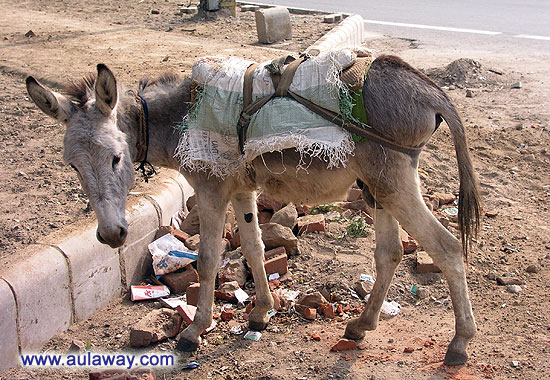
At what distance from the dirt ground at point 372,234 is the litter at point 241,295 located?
164 mm

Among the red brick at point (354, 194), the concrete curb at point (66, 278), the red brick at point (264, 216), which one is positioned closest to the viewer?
the concrete curb at point (66, 278)

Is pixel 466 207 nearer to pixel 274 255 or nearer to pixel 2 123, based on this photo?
pixel 274 255

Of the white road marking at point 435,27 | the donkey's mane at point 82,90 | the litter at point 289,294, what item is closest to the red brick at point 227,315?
the litter at point 289,294

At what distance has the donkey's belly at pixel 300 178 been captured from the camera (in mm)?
3844

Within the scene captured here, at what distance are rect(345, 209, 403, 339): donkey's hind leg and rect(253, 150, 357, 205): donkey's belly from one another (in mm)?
392

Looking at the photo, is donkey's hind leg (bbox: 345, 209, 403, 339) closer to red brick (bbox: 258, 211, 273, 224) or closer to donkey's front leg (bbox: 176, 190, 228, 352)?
donkey's front leg (bbox: 176, 190, 228, 352)

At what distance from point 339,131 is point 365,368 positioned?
5.10 ft

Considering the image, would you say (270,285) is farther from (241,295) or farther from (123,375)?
(123,375)

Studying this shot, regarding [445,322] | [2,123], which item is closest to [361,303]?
[445,322]

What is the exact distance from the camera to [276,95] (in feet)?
12.6

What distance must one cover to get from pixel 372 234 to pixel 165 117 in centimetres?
239

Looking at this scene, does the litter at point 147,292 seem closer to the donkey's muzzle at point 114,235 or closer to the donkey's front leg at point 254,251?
the donkey's front leg at point 254,251

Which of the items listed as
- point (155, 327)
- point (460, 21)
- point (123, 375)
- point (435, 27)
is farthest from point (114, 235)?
point (460, 21)

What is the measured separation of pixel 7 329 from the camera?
3.93 metres
